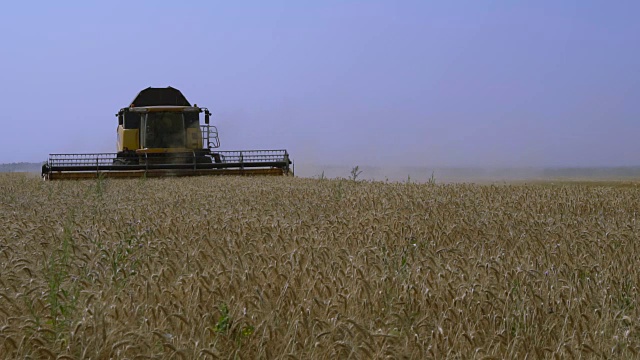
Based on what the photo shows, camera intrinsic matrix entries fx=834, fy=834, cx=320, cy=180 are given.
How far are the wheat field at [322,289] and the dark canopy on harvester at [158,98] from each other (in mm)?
20304

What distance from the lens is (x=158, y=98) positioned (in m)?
29.0

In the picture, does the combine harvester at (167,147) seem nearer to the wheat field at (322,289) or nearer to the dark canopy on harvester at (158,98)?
the dark canopy on harvester at (158,98)

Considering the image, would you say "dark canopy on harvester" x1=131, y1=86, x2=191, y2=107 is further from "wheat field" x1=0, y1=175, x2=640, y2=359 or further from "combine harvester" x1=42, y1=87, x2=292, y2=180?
"wheat field" x1=0, y1=175, x2=640, y2=359

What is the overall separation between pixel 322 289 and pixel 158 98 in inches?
994

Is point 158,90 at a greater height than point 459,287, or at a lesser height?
greater

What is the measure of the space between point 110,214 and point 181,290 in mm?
5389

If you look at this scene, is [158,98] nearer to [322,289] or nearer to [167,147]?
[167,147]

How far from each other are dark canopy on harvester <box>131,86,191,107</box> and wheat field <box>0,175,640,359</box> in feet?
66.6

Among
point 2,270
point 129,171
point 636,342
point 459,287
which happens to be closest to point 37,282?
point 2,270

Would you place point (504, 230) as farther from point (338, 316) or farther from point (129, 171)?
point (129, 171)

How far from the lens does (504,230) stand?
306 inches

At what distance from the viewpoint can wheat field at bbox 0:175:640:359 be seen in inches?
139

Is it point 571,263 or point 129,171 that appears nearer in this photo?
point 571,263

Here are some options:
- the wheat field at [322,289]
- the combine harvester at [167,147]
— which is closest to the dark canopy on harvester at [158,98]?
the combine harvester at [167,147]
